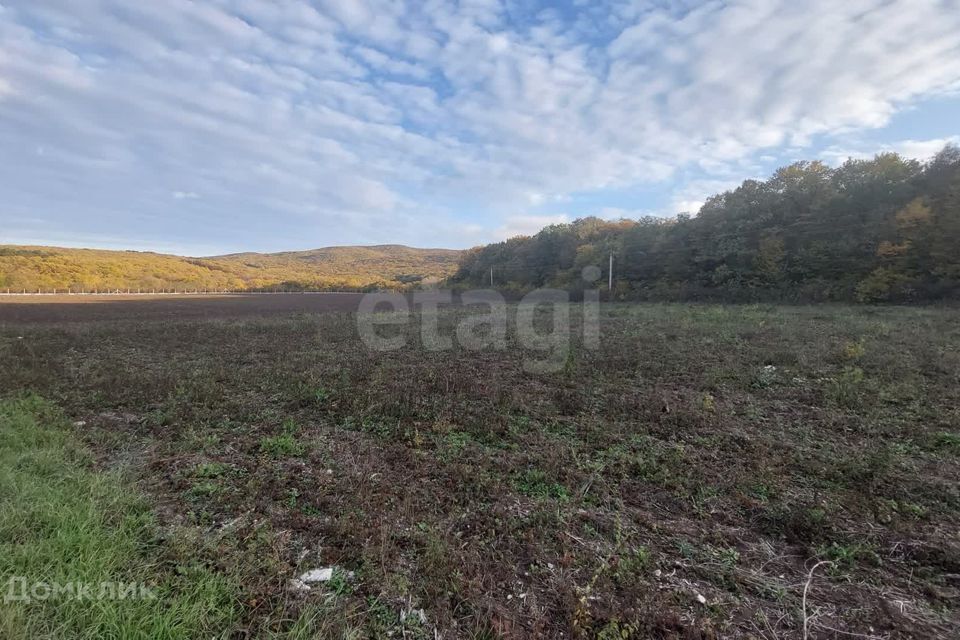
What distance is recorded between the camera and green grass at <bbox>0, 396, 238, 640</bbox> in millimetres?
1782

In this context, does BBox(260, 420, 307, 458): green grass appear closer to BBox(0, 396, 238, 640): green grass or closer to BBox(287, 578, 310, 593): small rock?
BBox(0, 396, 238, 640): green grass

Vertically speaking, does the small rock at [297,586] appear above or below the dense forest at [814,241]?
Result: below

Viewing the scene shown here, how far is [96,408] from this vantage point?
17.8 feet

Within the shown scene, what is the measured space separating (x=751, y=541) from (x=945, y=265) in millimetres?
26903

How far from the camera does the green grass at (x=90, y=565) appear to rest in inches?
70.2

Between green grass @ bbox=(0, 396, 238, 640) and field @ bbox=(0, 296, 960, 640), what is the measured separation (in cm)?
1

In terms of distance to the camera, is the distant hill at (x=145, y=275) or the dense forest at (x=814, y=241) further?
the distant hill at (x=145, y=275)

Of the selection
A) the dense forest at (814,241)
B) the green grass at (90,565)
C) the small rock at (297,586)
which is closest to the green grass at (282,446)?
the green grass at (90,565)

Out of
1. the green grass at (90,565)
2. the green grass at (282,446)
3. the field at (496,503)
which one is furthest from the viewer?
the green grass at (282,446)

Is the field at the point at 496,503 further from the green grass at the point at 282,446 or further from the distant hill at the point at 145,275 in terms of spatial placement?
the distant hill at the point at 145,275

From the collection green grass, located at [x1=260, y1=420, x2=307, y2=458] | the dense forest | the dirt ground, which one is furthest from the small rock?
the dense forest

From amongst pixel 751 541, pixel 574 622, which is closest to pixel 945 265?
pixel 751 541

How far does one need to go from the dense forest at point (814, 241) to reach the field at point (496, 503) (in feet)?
65.0

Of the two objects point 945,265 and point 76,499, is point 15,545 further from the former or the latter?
point 945,265
